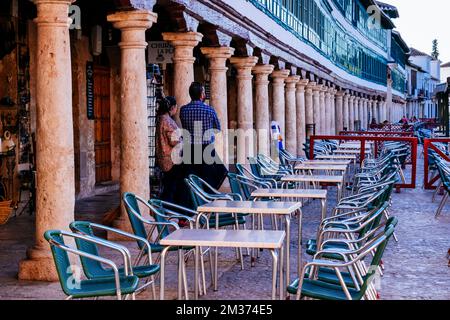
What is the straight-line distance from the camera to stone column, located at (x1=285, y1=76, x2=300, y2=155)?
22.0 metres

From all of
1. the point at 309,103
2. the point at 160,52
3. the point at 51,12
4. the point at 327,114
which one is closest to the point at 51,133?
the point at 51,12

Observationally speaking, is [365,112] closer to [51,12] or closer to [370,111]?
[370,111]

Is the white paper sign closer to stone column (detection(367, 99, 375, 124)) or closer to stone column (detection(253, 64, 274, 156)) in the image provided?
stone column (detection(253, 64, 274, 156))

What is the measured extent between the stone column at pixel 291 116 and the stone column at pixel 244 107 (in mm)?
5868

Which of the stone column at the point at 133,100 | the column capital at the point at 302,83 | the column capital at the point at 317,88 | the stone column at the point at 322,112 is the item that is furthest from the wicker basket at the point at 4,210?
the stone column at the point at 322,112

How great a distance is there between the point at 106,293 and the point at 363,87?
43.5 meters

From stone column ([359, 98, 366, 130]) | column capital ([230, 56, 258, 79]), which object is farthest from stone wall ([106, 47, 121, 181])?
stone column ([359, 98, 366, 130])

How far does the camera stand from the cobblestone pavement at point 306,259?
22.3 ft

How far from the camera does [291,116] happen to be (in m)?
22.1

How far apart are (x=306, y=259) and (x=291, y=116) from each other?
550 inches

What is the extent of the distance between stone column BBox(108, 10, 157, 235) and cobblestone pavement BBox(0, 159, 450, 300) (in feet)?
3.65

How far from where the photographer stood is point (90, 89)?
14.7 meters

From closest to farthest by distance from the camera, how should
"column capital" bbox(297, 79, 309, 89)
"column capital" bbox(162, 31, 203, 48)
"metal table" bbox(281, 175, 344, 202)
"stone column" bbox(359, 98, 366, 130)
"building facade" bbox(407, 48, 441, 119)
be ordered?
"metal table" bbox(281, 175, 344, 202) < "column capital" bbox(162, 31, 203, 48) < "column capital" bbox(297, 79, 309, 89) < "stone column" bbox(359, 98, 366, 130) < "building facade" bbox(407, 48, 441, 119)

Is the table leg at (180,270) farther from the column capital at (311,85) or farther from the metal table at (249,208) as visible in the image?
the column capital at (311,85)
